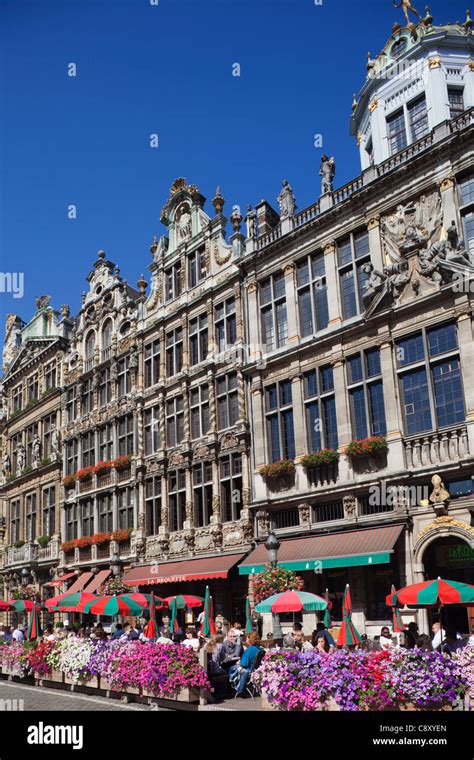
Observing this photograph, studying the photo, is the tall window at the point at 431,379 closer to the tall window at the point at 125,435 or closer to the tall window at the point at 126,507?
the tall window at the point at 126,507

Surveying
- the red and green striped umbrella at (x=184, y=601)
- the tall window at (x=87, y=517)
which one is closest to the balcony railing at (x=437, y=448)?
the red and green striped umbrella at (x=184, y=601)

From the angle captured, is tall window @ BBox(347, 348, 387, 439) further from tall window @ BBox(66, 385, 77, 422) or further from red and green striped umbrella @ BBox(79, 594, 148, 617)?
tall window @ BBox(66, 385, 77, 422)

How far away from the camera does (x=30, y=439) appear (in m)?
46.5

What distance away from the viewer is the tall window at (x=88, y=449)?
3819cm

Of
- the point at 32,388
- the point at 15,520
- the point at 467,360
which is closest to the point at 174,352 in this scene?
the point at 467,360

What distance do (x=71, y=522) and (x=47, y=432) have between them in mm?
6891

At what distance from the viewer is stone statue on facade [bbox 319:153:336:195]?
26.5 m

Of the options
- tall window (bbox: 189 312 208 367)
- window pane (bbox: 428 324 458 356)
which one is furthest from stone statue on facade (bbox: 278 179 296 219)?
window pane (bbox: 428 324 458 356)

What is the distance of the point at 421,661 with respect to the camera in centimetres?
1009

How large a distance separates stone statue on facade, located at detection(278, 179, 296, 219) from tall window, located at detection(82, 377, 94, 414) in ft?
52.5

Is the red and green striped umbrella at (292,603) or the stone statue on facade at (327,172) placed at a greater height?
the stone statue on facade at (327,172)

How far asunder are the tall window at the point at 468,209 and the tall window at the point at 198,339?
12709mm

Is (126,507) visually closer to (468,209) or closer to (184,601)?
(184,601)
